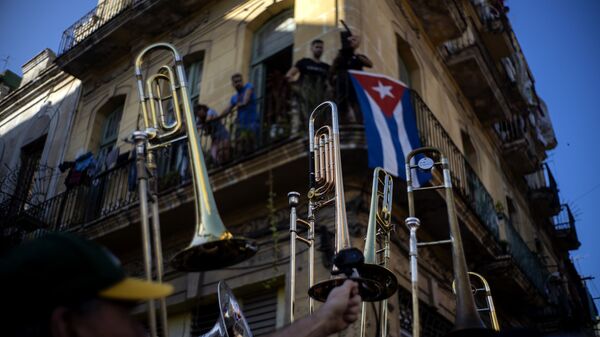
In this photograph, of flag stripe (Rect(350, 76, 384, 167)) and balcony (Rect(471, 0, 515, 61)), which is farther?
balcony (Rect(471, 0, 515, 61))

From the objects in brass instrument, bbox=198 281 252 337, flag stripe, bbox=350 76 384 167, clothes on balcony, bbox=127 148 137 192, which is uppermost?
clothes on balcony, bbox=127 148 137 192

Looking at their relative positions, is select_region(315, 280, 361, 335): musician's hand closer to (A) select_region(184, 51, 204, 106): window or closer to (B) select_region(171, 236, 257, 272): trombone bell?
(B) select_region(171, 236, 257, 272): trombone bell

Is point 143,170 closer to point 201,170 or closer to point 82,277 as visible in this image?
point 201,170

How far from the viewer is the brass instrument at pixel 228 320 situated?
4.51 m

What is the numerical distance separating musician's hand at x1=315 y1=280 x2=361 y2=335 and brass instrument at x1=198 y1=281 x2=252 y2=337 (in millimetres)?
2446

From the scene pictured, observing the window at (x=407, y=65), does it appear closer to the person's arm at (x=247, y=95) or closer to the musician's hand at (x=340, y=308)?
the person's arm at (x=247, y=95)

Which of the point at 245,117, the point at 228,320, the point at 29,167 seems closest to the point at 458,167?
the point at 245,117

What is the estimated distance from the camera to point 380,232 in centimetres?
392

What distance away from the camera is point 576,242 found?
18.4 meters

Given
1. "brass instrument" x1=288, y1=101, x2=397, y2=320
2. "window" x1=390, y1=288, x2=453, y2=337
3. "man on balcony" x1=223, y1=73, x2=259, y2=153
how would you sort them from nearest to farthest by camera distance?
"brass instrument" x1=288, y1=101, x2=397, y2=320
"window" x1=390, y1=288, x2=453, y2=337
"man on balcony" x1=223, y1=73, x2=259, y2=153

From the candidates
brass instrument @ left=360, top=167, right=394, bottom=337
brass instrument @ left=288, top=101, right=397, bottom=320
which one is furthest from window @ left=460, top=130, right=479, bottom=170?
brass instrument @ left=288, top=101, right=397, bottom=320

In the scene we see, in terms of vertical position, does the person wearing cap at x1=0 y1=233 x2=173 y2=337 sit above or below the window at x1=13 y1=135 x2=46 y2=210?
below

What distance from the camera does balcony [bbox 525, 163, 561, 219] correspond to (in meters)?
16.2

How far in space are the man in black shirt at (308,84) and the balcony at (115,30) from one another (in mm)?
4000
